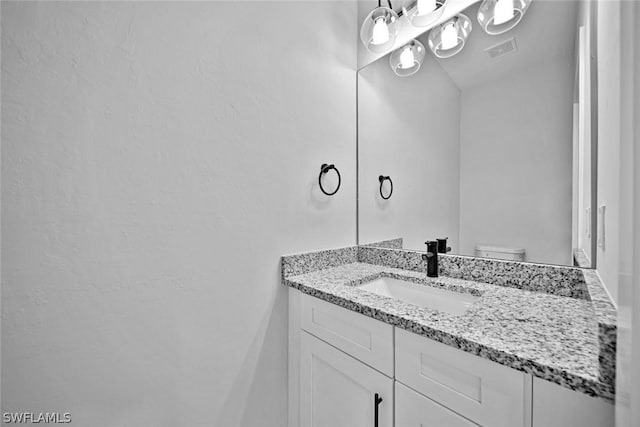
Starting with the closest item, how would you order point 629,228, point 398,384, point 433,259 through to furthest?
point 629,228
point 398,384
point 433,259

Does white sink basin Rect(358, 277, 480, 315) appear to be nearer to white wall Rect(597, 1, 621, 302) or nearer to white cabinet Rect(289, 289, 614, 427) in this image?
white cabinet Rect(289, 289, 614, 427)

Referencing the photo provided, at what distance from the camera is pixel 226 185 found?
105 cm

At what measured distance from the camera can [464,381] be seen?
2.10 feet

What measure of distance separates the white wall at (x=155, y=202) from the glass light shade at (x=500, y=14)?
0.72 meters

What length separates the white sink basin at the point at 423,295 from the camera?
40.1 inches

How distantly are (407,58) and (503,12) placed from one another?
417 millimetres

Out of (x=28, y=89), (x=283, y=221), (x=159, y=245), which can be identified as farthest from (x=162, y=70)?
(x=283, y=221)

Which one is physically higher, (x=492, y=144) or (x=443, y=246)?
(x=492, y=144)

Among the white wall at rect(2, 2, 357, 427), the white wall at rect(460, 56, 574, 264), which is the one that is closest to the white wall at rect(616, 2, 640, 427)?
the white wall at rect(460, 56, 574, 264)

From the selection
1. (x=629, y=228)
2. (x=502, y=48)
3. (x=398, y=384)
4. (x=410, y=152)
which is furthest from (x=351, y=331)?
(x=502, y=48)

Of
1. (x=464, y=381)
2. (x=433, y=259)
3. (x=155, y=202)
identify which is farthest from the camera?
(x=433, y=259)

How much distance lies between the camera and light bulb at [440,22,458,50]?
3.89 feet

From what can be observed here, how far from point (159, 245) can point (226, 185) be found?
313 millimetres

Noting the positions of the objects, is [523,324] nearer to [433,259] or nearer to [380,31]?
[433,259]
